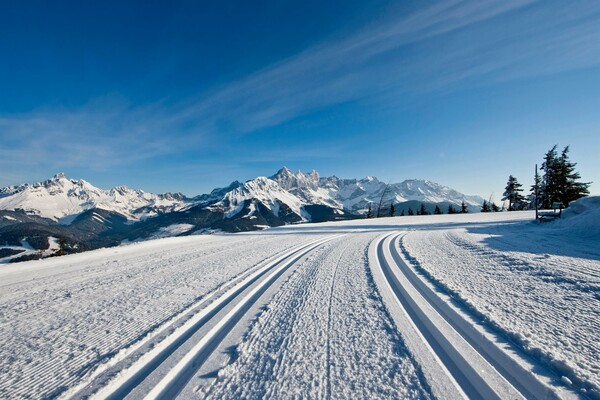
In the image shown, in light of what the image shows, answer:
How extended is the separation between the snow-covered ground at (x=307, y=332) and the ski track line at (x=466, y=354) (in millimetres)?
16

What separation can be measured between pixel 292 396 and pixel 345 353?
829 mm

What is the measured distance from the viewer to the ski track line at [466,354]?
226cm

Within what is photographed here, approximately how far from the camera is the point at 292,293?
195 inches

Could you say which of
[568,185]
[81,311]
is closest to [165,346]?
[81,311]

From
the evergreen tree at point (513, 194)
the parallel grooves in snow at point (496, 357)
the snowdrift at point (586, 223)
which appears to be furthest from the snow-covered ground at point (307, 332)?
the evergreen tree at point (513, 194)

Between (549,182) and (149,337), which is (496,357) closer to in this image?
(149,337)

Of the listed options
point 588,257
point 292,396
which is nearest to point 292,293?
point 292,396

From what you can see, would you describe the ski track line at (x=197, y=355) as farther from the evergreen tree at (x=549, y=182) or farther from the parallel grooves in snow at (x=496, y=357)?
the evergreen tree at (x=549, y=182)

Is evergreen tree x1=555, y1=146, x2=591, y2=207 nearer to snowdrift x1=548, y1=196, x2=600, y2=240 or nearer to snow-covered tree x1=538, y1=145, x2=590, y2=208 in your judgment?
snow-covered tree x1=538, y1=145, x2=590, y2=208

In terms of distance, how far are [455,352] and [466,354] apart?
10cm

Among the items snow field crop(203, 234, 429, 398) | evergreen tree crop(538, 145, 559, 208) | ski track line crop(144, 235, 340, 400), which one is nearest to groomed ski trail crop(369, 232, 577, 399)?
snow field crop(203, 234, 429, 398)

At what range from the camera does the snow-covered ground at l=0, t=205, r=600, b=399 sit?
2.42m

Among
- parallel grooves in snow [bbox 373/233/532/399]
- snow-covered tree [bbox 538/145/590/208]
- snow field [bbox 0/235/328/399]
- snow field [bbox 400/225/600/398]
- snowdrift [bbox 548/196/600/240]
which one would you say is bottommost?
snow field [bbox 0/235/328/399]

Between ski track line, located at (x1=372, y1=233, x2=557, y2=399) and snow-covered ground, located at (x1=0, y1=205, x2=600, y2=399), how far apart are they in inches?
0.6
